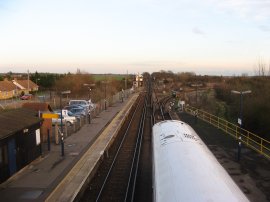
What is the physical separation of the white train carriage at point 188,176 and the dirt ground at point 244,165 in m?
4.52

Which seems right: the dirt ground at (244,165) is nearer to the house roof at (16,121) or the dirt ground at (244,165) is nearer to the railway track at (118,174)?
the railway track at (118,174)

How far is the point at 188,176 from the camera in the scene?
8.00 metres

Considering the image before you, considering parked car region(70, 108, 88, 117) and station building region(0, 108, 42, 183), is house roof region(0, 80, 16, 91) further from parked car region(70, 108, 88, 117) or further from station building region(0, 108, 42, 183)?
station building region(0, 108, 42, 183)

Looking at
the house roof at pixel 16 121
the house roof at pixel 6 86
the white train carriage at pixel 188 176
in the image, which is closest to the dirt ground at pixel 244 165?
the white train carriage at pixel 188 176

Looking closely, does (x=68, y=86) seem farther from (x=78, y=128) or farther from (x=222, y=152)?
(x=222, y=152)

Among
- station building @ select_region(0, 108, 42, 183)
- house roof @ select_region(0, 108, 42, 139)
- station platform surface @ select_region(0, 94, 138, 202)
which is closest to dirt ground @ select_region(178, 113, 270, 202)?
station platform surface @ select_region(0, 94, 138, 202)

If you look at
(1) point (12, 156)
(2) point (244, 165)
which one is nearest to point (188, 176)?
(1) point (12, 156)

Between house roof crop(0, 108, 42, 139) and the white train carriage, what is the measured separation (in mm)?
7563

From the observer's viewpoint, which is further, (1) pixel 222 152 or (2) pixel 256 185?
(1) pixel 222 152

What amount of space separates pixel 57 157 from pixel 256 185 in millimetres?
10781

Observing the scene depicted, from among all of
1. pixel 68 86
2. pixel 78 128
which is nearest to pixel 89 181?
pixel 78 128

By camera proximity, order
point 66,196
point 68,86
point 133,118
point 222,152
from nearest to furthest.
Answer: point 66,196, point 222,152, point 133,118, point 68,86

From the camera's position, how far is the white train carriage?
6984mm

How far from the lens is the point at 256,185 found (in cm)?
1496
